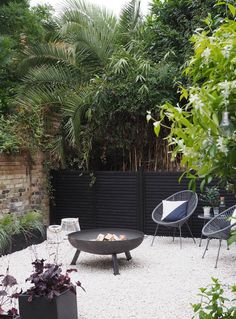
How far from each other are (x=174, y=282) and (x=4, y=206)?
380cm

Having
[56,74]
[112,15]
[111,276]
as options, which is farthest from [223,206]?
[112,15]

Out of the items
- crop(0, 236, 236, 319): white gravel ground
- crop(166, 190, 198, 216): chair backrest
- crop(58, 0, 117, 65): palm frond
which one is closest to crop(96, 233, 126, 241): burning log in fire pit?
crop(0, 236, 236, 319): white gravel ground

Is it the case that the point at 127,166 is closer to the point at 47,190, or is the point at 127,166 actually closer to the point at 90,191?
the point at 90,191

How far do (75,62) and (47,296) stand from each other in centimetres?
660

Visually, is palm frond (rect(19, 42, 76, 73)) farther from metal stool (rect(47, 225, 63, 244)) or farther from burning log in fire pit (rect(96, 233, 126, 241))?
burning log in fire pit (rect(96, 233, 126, 241))

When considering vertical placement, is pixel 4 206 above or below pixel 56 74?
below

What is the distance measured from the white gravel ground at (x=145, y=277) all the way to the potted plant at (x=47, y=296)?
556 mm

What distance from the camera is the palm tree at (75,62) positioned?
8.69 metres

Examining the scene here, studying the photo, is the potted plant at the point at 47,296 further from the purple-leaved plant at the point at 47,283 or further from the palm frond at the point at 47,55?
the palm frond at the point at 47,55

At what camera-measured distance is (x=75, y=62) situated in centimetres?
938

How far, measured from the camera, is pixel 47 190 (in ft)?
30.2

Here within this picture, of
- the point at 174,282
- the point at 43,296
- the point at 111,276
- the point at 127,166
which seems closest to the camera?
the point at 43,296

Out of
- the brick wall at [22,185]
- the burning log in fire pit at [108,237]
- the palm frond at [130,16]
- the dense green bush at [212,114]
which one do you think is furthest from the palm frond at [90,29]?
the dense green bush at [212,114]

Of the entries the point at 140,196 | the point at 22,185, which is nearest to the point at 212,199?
the point at 140,196
